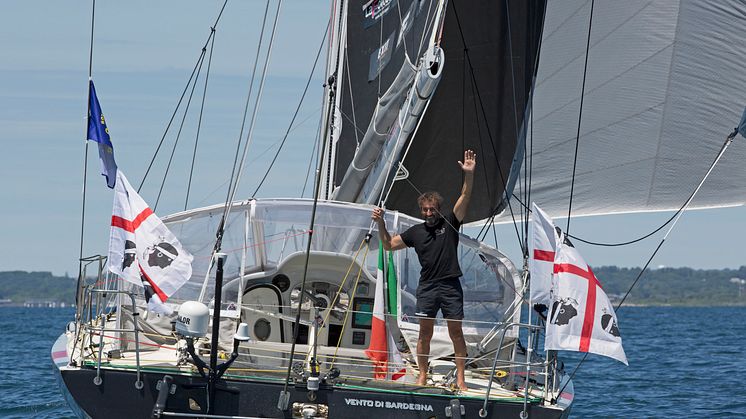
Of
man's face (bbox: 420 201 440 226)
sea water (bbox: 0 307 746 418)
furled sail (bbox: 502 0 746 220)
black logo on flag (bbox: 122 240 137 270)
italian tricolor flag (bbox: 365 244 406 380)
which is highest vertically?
furled sail (bbox: 502 0 746 220)

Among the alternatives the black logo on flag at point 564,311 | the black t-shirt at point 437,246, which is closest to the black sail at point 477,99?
the black t-shirt at point 437,246

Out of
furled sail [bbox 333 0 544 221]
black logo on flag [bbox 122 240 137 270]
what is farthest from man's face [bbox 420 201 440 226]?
furled sail [bbox 333 0 544 221]

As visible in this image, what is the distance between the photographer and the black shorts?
8281mm

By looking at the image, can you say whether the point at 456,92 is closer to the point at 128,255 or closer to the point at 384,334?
the point at 384,334

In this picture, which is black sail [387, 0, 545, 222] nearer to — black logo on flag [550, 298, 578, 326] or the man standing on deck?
the man standing on deck

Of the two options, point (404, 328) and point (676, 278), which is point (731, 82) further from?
point (676, 278)

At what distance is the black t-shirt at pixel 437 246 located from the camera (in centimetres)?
827

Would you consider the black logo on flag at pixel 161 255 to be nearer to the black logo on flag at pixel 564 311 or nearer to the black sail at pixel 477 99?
the black logo on flag at pixel 564 311

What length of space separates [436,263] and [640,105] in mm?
4644

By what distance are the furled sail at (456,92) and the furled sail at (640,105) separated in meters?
0.45

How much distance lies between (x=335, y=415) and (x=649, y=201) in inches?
221

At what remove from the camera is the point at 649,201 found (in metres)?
12.2

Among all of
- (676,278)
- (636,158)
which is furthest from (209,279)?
(676,278)

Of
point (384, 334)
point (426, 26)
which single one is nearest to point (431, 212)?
point (384, 334)
